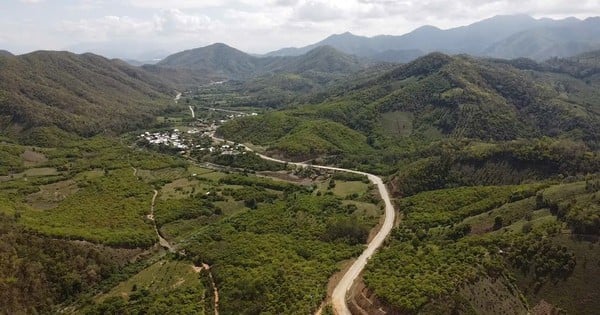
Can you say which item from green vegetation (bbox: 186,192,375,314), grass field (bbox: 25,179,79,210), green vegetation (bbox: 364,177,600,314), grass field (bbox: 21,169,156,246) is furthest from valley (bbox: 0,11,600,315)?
grass field (bbox: 25,179,79,210)

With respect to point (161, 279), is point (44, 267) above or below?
above

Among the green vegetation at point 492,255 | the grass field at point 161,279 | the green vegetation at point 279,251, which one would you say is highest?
the green vegetation at point 492,255

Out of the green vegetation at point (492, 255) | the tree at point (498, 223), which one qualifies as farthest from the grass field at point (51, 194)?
the tree at point (498, 223)

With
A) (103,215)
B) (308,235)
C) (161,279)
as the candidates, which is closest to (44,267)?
(161,279)

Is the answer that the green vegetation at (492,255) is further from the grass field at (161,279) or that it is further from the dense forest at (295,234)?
the grass field at (161,279)

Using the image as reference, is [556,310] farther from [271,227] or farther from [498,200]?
[271,227]

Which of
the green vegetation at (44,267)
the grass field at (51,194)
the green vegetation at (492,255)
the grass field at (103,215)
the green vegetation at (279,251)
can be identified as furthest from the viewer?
the grass field at (51,194)

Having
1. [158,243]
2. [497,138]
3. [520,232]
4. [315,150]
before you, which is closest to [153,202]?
[158,243]

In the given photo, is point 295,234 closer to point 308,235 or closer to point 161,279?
point 308,235

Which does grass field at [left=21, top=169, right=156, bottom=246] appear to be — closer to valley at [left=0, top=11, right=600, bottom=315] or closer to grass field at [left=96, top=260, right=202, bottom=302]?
valley at [left=0, top=11, right=600, bottom=315]

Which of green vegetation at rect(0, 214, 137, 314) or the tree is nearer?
green vegetation at rect(0, 214, 137, 314)

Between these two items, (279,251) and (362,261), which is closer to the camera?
(362,261)
